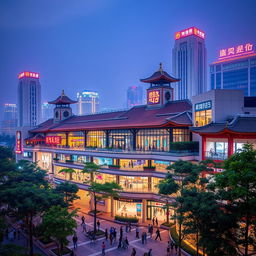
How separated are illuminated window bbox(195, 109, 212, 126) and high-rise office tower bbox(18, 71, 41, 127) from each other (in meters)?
151

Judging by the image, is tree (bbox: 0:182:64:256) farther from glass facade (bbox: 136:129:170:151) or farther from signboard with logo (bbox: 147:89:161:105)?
signboard with logo (bbox: 147:89:161:105)

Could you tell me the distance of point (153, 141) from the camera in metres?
42.3

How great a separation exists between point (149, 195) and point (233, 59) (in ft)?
342

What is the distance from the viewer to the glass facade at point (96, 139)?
52.3 m

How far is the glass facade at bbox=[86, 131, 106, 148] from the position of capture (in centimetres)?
5228

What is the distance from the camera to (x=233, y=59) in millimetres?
117875

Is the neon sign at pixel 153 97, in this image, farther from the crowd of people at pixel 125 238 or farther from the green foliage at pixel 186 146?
the crowd of people at pixel 125 238

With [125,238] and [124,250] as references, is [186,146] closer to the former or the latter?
[125,238]

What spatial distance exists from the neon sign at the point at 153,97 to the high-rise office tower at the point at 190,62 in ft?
329

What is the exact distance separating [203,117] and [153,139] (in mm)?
10842

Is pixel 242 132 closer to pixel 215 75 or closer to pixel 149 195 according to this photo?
pixel 149 195

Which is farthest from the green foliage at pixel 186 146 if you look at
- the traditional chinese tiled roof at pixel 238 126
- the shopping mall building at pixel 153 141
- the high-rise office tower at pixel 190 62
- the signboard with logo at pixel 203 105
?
the high-rise office tower at pixel 190 62

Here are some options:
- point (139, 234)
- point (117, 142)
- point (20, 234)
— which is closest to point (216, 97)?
point (139, 234)

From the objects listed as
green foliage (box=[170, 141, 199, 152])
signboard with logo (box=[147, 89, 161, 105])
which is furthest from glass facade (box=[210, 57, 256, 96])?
green foliage (box=[170, 141, 199, 152])
